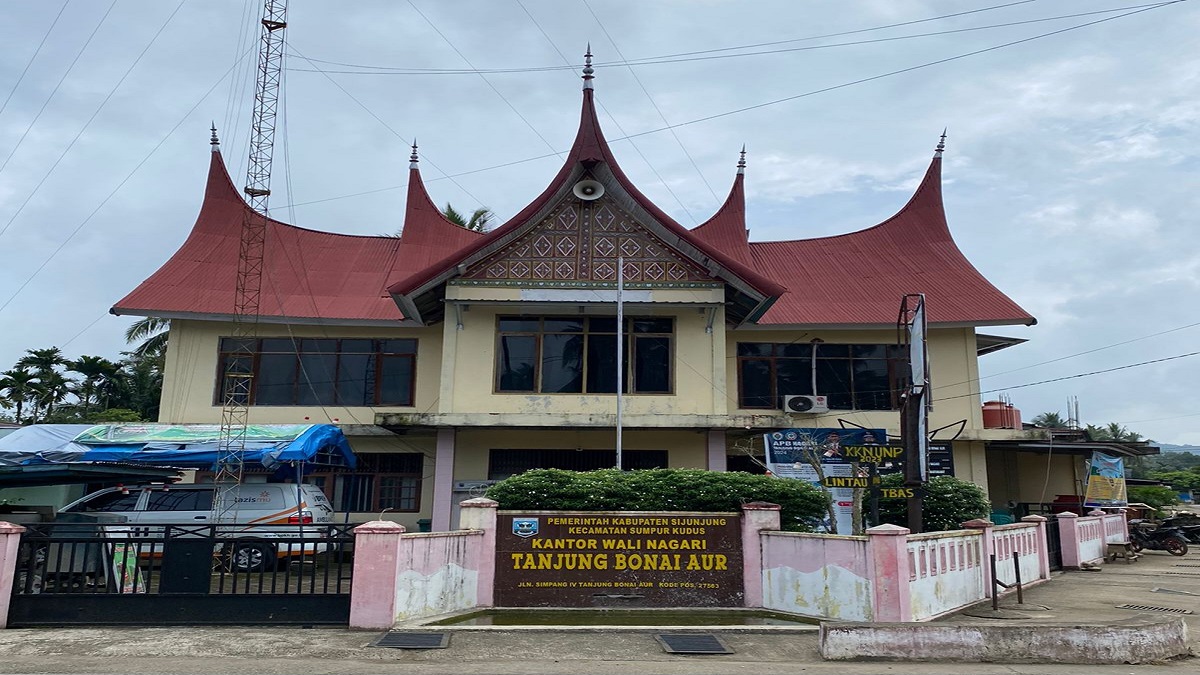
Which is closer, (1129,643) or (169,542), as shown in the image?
(1129,643)

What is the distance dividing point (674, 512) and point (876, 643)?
138 inches

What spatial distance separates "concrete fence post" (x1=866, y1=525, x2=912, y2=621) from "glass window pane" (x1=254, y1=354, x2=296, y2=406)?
47.9 feet

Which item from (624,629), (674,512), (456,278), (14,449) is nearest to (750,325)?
(456,278)

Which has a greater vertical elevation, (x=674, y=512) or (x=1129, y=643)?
(x=674, y=512)

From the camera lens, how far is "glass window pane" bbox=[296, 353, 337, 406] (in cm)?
2000

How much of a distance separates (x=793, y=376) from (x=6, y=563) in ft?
53.0

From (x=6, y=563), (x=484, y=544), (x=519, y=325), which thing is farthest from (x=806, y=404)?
(x=6, y=563)

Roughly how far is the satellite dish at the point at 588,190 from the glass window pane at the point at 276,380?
319 inches

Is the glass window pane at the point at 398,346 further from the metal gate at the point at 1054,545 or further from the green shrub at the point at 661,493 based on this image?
the metal gate at the point at 1054,545

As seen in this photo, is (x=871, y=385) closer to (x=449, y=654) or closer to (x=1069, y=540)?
(x=1069, y=540)

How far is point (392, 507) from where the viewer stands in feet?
65.3

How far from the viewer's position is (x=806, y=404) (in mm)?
19391

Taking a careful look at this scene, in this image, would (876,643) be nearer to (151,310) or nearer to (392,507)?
(392,507)

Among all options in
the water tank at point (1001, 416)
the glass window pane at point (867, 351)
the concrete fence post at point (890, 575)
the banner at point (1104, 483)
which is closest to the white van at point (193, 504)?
the concrete fence post at point (890, 575)
